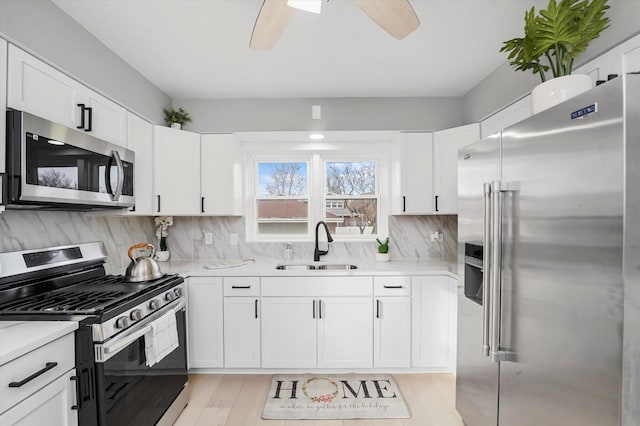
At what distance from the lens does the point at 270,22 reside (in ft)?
5.43

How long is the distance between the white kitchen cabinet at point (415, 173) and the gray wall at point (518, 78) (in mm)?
497

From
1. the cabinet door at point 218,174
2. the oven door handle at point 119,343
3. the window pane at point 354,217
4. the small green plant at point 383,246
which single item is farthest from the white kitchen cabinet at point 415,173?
the oven door handle at point 119,343

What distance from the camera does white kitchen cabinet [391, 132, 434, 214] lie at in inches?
124

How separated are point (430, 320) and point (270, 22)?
97.7 inches

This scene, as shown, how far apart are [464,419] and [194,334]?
209 cm

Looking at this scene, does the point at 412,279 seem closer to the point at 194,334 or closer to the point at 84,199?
the point at 194,334

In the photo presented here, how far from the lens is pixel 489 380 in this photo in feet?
5.54

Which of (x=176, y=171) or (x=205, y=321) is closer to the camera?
(x=205, y=321)

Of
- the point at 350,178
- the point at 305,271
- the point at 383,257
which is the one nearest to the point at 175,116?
the point at 350,178

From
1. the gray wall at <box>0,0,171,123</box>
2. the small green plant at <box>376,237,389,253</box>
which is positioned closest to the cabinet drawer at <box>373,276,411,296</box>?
the small green plant at <box>376,237,389,253</box>

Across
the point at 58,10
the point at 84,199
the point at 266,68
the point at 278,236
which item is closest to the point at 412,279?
the point at 278,236

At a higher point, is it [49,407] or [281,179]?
[281,179]

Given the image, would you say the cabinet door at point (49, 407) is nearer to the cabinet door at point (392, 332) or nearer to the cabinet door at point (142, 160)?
the cabinet door at point (142, 160)

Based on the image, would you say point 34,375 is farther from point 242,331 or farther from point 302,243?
point 302,243
